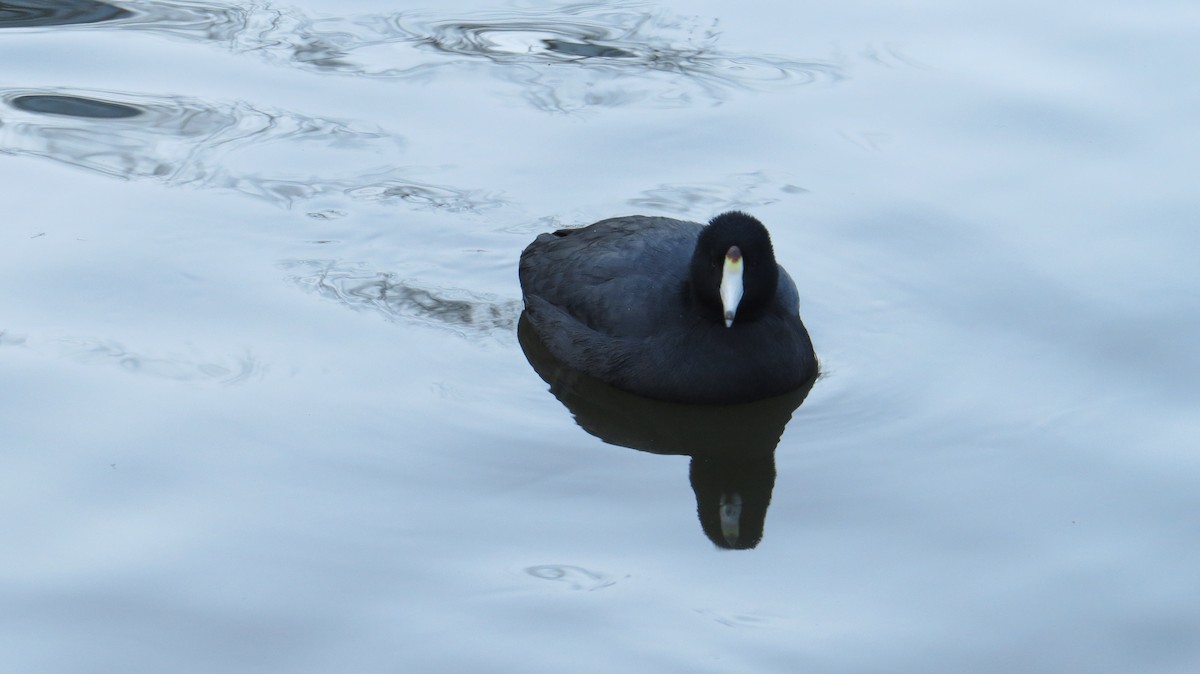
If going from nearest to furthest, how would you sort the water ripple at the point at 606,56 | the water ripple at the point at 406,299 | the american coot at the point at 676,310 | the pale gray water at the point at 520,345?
the pale gray water at the point at 520,345 < the american coot at the point at 676,310 < the water ripple at the point at 406,299 < the water ripple at the point at 606,56

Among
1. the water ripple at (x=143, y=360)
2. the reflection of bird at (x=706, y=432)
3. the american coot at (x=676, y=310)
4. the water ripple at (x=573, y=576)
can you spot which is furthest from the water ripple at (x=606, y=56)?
the water ripple at (x=573, y=576)

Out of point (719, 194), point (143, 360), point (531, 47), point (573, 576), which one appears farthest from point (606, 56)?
point (573, 576)

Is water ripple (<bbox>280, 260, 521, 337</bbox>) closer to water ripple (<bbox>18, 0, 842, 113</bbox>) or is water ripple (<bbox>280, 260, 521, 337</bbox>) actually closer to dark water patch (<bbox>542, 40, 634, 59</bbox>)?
water ripple (<bbox>18, 0, 842, 113</bbox>)

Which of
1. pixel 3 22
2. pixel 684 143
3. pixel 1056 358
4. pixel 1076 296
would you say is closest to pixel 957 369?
pixel 1056 358

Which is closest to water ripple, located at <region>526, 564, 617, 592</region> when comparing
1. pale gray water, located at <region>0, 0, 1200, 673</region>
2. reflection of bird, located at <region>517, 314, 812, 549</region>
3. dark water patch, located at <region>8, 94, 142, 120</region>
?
pale gray water, located at <region>0, 0, 1200, 673</region>

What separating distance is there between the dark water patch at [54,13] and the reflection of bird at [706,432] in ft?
15.7

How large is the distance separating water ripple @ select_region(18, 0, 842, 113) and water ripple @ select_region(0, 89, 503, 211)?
2.56ft

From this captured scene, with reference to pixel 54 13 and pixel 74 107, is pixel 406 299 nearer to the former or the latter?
pixel 74 107

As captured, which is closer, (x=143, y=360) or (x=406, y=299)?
(x=143, y=360)

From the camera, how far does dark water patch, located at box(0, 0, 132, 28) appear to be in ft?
32.7

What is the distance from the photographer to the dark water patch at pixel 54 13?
9953 millimetres

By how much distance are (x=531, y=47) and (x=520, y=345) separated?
3231mm

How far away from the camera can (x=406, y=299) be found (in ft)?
22.9

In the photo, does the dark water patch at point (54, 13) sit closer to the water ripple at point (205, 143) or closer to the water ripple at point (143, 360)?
the water ripple at point (205, 143)
